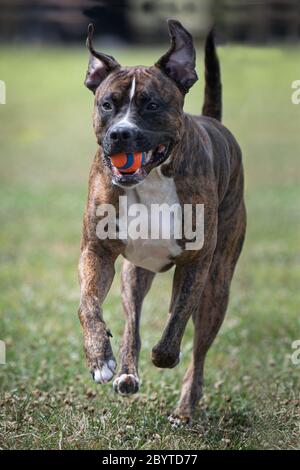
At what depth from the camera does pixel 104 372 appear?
4.79m

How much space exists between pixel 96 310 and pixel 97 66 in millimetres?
1254

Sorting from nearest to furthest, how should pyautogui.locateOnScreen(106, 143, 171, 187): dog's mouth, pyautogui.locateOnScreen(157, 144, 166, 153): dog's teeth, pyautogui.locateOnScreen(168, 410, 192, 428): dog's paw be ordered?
1. pyautogui.locateOnScreen(106, 143, 171, 187): dog's mouth
2. pyautogui.locateOnScreen(157, 144, 166, 153): dog's teeth
3. pyautogui.locateOnScreen(168, 410, 192, 428): dog's paw

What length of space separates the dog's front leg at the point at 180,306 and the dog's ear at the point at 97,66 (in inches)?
41.8

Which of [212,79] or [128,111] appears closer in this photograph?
[128,111]

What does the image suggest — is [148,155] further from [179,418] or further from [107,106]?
[179,418]

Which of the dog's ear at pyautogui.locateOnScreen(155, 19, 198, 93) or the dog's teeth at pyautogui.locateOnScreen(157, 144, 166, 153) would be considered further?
the dog's ear at pyautogui.locateOnScreen(155, 19, 198, 93)

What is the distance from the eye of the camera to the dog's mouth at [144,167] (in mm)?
4879

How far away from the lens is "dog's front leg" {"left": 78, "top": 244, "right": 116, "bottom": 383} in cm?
482

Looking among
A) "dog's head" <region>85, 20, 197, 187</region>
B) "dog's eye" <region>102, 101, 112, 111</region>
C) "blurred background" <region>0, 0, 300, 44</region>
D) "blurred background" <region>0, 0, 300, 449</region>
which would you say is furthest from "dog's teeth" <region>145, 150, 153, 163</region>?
"blurred background" <region>0, 0, 300, 44</region>

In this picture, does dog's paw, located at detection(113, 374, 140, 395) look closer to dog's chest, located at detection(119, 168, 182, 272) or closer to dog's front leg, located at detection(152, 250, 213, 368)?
dog's front leg, located at detection(152, 250, 213, 368)

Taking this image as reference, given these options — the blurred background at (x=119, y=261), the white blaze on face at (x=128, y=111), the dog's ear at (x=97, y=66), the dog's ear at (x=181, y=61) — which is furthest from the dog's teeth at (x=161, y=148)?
the blurred background at (x=119, y=261)

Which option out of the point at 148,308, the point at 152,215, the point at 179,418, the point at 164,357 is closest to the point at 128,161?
the point at 152,215

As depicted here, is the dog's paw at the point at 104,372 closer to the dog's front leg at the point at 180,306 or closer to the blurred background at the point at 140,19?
the dog's front leg at the point at 180,306
